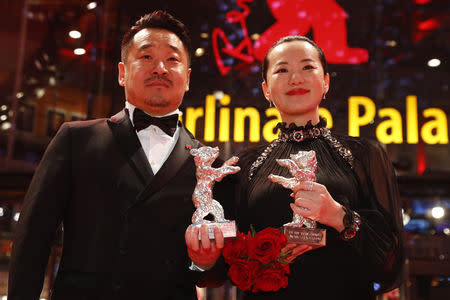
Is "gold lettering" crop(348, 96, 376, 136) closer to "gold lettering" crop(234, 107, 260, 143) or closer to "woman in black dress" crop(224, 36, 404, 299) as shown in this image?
"gold lettering" crop(234, 107, 260, 143)

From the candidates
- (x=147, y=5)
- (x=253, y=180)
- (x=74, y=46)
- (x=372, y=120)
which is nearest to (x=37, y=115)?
(x=74, y=46)

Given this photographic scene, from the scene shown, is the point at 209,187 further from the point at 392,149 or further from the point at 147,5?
the point at 147,5

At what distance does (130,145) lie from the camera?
211 centimetres

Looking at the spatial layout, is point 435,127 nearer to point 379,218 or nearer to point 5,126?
point 379,218

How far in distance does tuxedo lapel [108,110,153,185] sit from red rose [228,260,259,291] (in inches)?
21.1

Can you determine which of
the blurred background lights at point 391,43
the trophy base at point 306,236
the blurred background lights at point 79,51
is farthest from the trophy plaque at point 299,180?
the blurred background lights at point 79,51

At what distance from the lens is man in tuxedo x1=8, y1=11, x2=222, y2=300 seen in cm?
191

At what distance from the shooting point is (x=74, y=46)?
26.1 feet

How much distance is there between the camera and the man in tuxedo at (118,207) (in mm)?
1910

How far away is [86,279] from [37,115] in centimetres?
650

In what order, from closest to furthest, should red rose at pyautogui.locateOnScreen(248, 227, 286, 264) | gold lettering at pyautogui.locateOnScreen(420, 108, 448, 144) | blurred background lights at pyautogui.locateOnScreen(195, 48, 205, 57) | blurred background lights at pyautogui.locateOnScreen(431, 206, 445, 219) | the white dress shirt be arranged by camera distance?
red rose at pyautogui.locateOnScreen(248, 227, 286, 264)
the white dress shirt
blurred background lights at pyautogui.locateOnScreen(431, 206, 445, 219)
gold lettering at pyautogui.locateOnScreen(420, 108, 448, 144)
blurred background lights at pyautogui.locateOnScreen(195, 48, 205, 57)

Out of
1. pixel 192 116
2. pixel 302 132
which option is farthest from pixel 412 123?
pixel 302 132

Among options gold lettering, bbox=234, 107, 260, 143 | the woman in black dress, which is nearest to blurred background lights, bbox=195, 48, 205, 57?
gold lettering, bbox=234, 107, 260, 143

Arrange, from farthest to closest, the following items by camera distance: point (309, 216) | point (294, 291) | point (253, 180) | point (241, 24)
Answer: point (241, 24) < point (253, 180) < point (294, 291) < point (309, 216)
